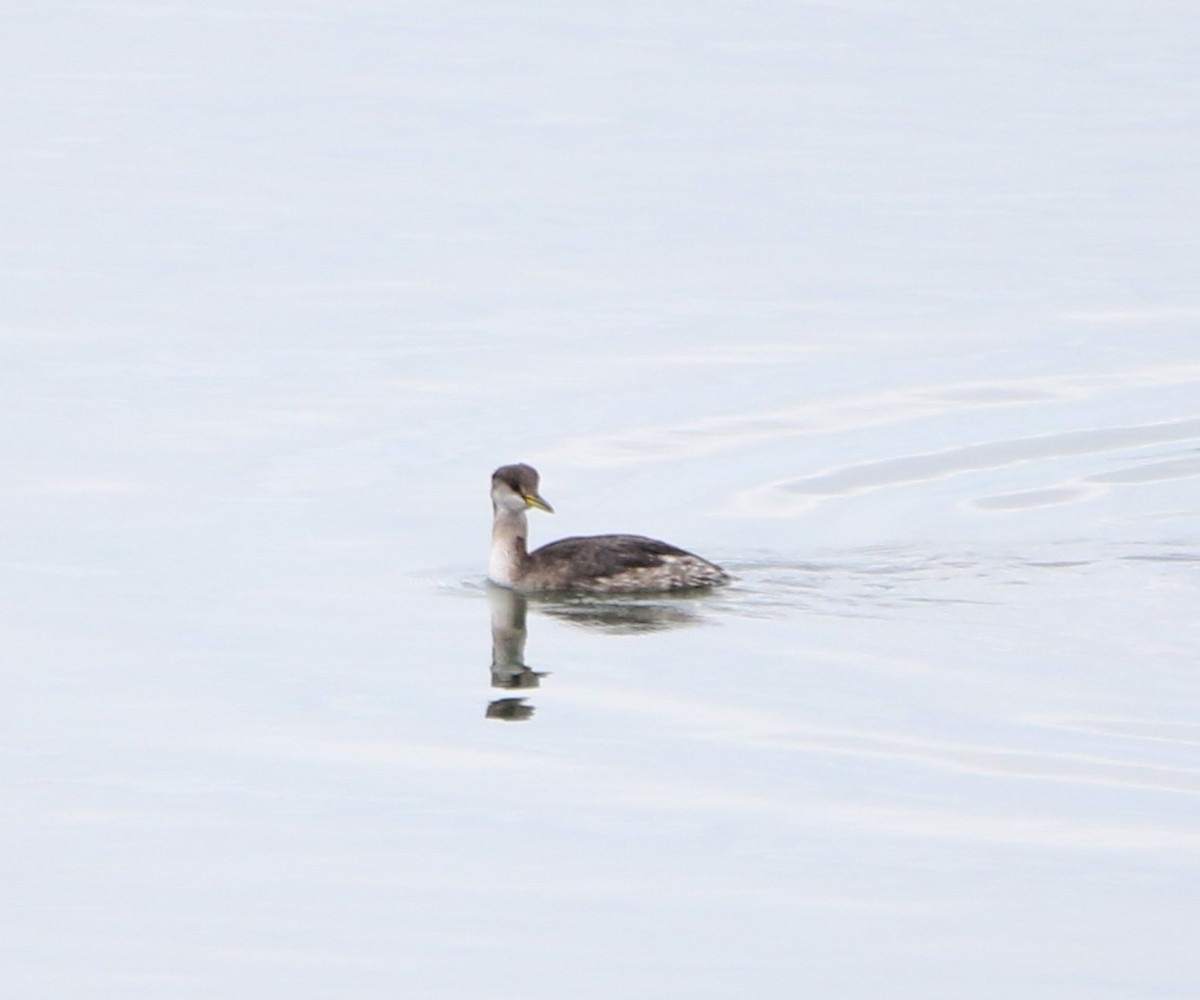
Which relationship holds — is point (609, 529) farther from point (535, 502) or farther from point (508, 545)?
point (508, 545)

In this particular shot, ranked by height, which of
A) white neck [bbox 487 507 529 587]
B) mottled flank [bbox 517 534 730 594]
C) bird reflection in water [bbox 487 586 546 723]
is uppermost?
white neck [bbox 487 507 529 587]

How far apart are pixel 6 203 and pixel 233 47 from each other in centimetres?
2040

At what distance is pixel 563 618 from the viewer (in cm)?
1733

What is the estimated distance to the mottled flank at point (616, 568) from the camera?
56.2 ft

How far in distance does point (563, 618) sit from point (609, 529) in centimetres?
229

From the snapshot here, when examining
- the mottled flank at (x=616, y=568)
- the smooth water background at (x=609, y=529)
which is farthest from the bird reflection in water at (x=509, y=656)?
the mottled flank at (x=616, y=568)

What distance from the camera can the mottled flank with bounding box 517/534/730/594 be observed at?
17.1 m

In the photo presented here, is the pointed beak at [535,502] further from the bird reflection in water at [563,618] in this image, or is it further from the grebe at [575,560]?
the bird reflection in water at [563,618]

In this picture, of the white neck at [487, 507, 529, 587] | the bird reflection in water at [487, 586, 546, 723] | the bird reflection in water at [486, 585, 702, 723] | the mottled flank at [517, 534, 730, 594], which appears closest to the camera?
the bird reflection in water at [487, 586, 546, 723]

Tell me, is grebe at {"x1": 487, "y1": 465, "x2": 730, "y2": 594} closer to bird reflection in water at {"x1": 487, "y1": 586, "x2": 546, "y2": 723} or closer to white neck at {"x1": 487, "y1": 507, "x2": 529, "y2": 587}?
white neck at {"x1": 487, "y1": 507, "x2": 529, "y2": 587}

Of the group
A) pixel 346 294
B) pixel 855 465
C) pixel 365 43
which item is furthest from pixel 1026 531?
pixel 365 43

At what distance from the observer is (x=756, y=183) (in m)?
35.2

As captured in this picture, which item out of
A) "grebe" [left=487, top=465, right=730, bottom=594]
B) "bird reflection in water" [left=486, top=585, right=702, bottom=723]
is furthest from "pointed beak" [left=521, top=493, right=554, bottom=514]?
"bird reflection in water" [left=486, top=585, right=702, bottom=723]

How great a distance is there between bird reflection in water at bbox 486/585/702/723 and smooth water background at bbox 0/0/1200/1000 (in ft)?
0.23
